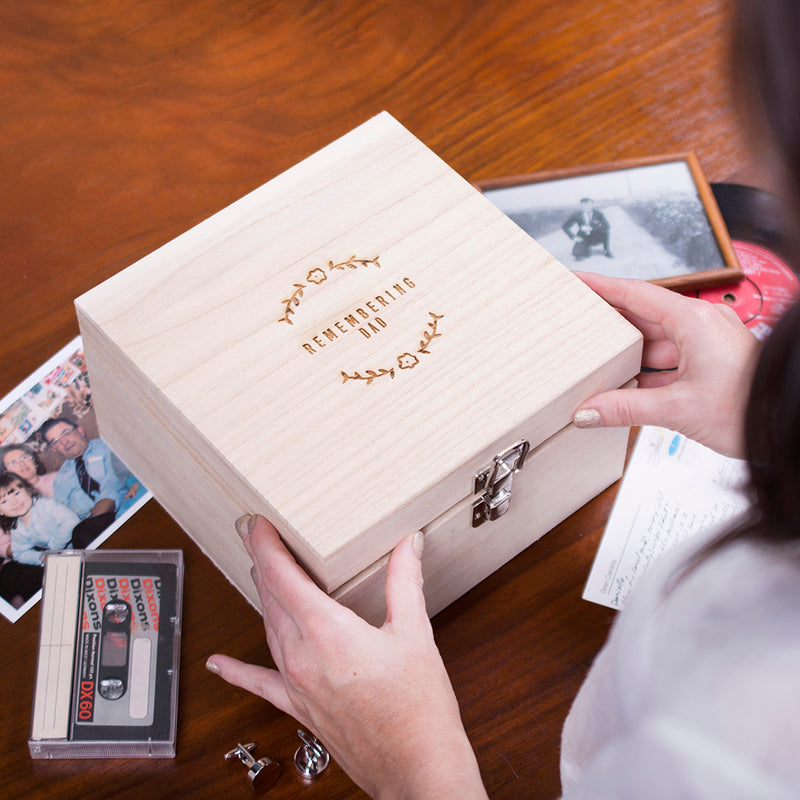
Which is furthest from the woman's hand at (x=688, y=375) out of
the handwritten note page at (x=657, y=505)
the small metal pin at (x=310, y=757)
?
the small metal pin at (x=310, y=757)

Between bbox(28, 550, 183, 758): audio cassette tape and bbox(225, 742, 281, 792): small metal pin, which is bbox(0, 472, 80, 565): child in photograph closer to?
bbox(28, 550, 183, 758): audio cassette tape

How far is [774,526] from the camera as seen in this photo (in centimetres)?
56

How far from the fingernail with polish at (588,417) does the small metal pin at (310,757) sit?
37cm

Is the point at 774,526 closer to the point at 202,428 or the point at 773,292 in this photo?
the point at 202,428

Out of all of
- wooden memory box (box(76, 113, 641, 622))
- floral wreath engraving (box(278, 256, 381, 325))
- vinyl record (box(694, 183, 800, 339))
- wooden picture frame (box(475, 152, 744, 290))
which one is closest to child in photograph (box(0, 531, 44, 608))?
wooden memory box (box(76, 113, 641, 622))

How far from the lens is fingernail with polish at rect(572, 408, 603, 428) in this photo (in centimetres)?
89

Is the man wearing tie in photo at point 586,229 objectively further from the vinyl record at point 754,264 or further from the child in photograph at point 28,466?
the child in photograph at point 28,466

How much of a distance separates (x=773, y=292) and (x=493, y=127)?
1.32ft

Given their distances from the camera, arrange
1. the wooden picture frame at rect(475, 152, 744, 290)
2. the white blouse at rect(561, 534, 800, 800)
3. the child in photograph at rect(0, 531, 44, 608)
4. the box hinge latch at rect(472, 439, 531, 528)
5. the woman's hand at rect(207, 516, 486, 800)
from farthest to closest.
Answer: the wooden picture frame at rect(475, 152, 744, 290), the child in photograph at rect(0, 531, 44, 608), the box hinge latch at rect(472, 439, 531, 528), the woman's hand at rect(207, 516, 486, 800), the white blouse at rect(561, 534, 800, 800)

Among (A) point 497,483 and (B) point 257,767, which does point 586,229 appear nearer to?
(A) point 497,483

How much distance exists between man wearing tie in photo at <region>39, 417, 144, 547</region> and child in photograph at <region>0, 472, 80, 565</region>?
1cm

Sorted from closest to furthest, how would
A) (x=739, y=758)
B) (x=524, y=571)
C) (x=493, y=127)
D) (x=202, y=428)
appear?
(x=739, y=758) < (x=202, y=428) < (x=524, y=571) < (x=493, y=127)

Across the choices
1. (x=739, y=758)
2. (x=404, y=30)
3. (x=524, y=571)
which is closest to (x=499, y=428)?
(x=524, y=571)

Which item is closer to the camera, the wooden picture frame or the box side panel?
the box side panel
